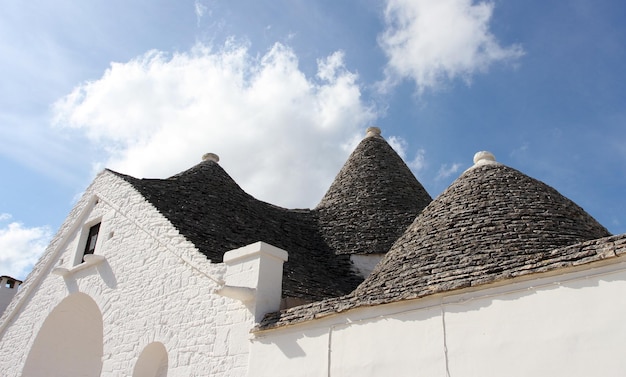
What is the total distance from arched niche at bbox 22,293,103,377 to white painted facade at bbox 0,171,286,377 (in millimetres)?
21

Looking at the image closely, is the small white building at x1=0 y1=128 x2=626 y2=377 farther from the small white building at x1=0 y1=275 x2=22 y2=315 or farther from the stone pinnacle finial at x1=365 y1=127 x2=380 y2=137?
the small white building at x1=0 y1=275 x2=22 y2=315

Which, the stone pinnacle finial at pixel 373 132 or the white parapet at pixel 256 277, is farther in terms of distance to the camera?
the stone pinnacle finial at pixel 373 132

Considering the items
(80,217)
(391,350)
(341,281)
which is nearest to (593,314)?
(391,350)

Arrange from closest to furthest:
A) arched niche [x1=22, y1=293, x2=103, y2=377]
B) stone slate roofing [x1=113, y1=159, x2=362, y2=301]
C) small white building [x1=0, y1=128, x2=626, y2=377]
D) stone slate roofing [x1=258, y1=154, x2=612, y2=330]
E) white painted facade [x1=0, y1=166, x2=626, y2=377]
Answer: white painted facade [x1=0, y1=166, x2=626, y2=377] → small white building [x1=0, y1=128, x2=626, y2=377] → stone slate roofing [x1=258, y1=154, x2=612, y2=330] → stone slate roofing [x1=113, y1=159, x2=362, y2=301] → arched niche [x1=22, y1=293, x2=103, y2=377]

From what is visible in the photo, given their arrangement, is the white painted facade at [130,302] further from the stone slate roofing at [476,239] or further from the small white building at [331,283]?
the stone slate roofing at [476,239]

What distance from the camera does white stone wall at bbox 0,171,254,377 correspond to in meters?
7.64

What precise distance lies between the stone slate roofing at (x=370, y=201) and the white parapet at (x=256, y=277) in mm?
4384

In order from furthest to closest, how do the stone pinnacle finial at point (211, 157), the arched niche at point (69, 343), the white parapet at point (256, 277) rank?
the stone pinnacle finial at point (211, 157) → the arched niche at point (69, 343) → the white parapet at point (256, 277)

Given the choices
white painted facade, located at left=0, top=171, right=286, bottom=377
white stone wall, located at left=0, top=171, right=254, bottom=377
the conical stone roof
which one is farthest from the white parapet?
the conical stone roof

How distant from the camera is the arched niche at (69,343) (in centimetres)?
1132

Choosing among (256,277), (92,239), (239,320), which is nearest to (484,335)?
(256,277)

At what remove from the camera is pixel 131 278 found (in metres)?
9.63

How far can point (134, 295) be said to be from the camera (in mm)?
9352

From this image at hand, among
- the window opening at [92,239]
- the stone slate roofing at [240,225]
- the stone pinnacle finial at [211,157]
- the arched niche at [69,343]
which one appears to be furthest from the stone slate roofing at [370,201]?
the arched niche at [69,343]
